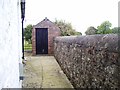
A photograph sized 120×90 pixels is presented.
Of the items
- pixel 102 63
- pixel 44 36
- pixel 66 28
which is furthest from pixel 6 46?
pixel 66 28

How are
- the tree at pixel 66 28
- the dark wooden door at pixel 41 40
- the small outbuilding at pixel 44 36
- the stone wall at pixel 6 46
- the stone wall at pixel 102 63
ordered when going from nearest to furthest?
the stone wall at pixel 6 46 < the stone wall at pixel 102 63 < the small outbuilding at pixel 44 36 < the dark wooden door at pixel 41 40 < the tree at pixel 66 28

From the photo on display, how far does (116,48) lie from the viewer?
3.29m

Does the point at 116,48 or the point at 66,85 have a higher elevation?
the point at 116,48

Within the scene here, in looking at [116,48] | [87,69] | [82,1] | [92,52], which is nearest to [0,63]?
[116,48]

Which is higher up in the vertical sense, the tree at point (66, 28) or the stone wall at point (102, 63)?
the tree at point (66, 28)

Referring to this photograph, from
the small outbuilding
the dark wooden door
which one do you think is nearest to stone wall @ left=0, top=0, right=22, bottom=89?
the small outbuilding

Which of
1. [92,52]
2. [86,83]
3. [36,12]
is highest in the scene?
[36,12]

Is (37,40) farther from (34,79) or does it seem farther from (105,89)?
(105,89)

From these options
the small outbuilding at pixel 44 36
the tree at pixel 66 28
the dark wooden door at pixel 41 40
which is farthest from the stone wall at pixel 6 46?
the tree at pixel 66 28

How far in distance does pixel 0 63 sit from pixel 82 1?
35.4m

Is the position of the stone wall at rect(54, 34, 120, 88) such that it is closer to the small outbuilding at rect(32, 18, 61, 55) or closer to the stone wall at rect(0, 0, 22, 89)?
the stone wall at rect(0, 0, 22, 89)

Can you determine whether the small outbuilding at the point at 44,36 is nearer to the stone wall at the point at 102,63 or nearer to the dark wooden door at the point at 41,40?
the dark wooden door at the point at 41,40

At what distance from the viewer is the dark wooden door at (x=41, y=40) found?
841 inches

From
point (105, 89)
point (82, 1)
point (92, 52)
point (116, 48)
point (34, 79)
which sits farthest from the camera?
point (82, 1)
